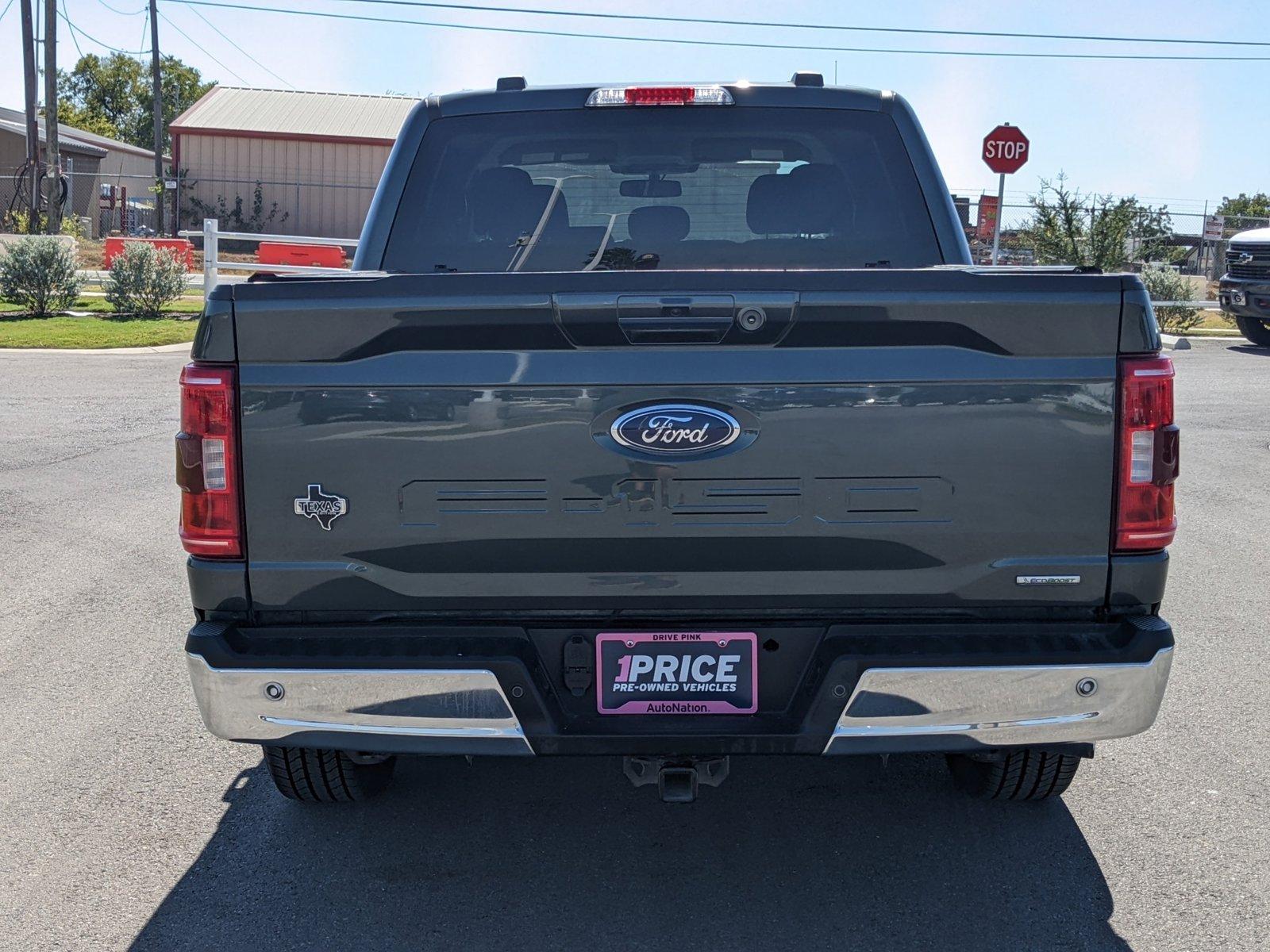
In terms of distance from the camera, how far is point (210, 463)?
312 centimetres

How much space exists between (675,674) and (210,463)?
3.81 ft

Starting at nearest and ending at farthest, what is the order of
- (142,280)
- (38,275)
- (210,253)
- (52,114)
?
(210,253) < (38,275) < (142,280) < (52,114)

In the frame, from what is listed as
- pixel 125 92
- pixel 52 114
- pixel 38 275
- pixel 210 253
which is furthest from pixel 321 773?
pixel 125 92

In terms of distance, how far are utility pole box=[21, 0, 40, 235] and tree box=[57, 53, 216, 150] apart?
55277 millimetres

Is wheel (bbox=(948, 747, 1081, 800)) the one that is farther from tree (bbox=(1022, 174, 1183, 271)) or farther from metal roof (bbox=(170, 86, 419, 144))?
metal roof (bbox=(170, 86, 419, 144))

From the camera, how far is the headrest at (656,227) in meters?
4.68

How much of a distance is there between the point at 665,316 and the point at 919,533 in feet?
2.44

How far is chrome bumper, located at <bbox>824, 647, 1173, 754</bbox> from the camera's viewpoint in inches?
121

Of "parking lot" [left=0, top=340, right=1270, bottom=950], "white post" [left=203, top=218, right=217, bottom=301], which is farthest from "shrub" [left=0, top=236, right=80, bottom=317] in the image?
"parking lot" [left=0, top=340, right=1270, bottom=950]

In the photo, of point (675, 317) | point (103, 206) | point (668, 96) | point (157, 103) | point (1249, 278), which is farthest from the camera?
point (103, 206)

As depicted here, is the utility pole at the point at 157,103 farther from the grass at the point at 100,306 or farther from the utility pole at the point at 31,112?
the grass at the point at 100,306

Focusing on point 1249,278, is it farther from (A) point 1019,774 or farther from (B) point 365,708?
(B) point 365,708

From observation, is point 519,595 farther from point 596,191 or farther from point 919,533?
point 596,191

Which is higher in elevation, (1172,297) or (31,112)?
(31,112)
